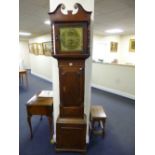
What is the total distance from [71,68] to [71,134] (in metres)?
0.87

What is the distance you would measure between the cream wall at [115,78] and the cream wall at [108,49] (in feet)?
7.37

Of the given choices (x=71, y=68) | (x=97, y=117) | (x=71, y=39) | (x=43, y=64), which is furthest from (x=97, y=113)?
(x=43, y=64)

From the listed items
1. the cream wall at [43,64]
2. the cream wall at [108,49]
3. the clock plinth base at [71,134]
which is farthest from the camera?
the cream wall at [108,49]

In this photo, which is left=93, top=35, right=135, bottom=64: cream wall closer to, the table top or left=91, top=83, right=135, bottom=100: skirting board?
left=91, top=83, right=135, bottom=100: skirting board

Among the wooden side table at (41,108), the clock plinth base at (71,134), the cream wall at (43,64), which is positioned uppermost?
the cream wall at (43,64)

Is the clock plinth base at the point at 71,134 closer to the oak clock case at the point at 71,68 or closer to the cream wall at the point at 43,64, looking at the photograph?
the oak clock case at the point at 71,68

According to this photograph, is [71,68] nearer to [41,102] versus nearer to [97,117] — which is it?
[41,102]

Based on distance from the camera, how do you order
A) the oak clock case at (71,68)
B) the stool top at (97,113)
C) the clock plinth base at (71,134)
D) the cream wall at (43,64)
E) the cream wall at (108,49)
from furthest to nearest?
1. the cream wall at (108,49)
2. the cream wall at (43,64)
3. the stool top at (97,113)
4. the clock plinth base at (71,134)
5. the oak clock case at (71,68)

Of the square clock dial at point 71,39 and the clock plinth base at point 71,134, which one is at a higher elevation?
the square clock dial at point 71,39

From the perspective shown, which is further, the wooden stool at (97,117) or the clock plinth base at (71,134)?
the wooden stool at (97,117)

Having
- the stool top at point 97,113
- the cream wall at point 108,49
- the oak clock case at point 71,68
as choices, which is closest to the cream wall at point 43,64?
the cream wall at point 108,49

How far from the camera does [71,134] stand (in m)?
1.92

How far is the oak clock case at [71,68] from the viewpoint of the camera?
64.7 inches
